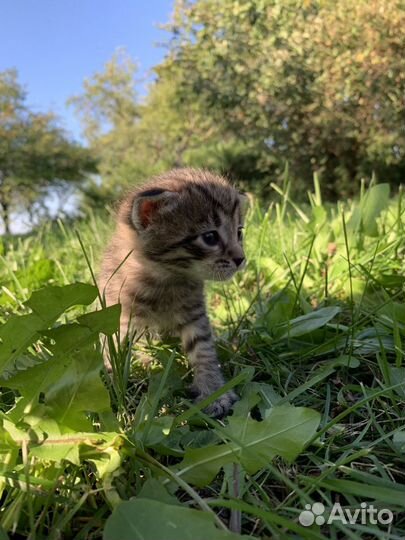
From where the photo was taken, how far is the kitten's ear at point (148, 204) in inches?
72.6

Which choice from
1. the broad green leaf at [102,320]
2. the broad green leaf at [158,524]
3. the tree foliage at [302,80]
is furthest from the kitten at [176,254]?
the tree foliage at [302,80]

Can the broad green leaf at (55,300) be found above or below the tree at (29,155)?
below

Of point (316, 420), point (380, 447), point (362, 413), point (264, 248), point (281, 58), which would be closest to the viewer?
point (316, 420)

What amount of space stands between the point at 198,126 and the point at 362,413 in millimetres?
19110

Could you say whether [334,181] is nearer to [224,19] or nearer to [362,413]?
[224,19]

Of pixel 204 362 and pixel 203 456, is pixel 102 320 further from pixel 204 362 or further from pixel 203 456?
pixel 204 362

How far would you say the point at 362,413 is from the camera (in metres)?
1.23

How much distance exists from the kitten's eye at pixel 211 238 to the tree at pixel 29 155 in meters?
23.0

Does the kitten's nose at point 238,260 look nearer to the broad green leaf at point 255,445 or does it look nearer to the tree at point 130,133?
the broad green leaf at point 255,445

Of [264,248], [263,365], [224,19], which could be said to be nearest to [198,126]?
[224,19]

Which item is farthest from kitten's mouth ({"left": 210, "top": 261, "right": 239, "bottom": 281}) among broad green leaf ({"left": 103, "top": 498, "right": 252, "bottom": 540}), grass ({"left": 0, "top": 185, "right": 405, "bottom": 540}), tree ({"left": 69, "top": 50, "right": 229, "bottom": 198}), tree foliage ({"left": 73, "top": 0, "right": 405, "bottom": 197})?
tree ({"left": 69, "top": 50, "right": 229, "bottom": 198})

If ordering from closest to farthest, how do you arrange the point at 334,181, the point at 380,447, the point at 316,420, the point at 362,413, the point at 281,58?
the point at 316,420
the point at 380,447
the point at 362,413
the point at 281,58
the point at 334,181

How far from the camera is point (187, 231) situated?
1906 mm

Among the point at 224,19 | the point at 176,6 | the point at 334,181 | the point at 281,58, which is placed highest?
the point at 176,6
